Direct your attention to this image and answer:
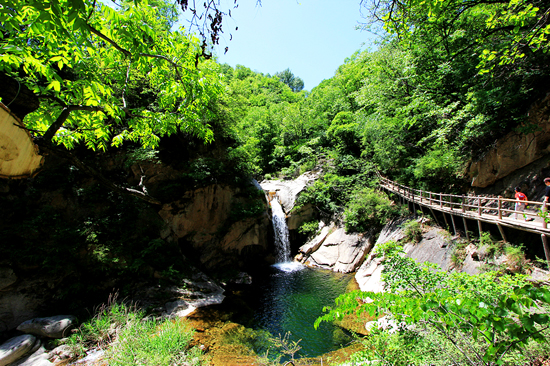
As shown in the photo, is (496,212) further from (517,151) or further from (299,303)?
(299,303)

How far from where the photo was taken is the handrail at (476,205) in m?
6.71

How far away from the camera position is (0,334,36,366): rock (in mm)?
5438

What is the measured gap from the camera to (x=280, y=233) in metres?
17.6

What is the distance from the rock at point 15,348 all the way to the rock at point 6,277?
2.02 m

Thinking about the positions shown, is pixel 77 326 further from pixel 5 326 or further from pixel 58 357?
pixel 5 326

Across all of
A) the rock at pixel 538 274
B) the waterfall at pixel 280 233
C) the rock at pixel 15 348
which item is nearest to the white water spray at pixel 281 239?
the waterfall at pixel 280 233

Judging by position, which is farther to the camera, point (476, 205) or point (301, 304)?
point (476, 205)

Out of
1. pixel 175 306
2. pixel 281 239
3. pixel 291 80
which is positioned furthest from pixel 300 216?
pixel 291 80

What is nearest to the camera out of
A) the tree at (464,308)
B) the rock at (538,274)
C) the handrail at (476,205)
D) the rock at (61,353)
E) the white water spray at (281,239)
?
the tree at (464,308)

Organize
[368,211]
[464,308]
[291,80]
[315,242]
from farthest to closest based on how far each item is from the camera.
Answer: [291,80] → [315,242] → [368,211] → [464,308]

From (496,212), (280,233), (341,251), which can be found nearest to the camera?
(496,212)

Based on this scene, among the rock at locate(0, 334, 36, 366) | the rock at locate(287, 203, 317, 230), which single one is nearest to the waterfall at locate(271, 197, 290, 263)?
the rock at locate(287, 203, 317, 230)

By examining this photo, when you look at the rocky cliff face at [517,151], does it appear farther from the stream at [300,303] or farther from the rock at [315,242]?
the rock at [315,242]

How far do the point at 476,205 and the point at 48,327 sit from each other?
15597mm
